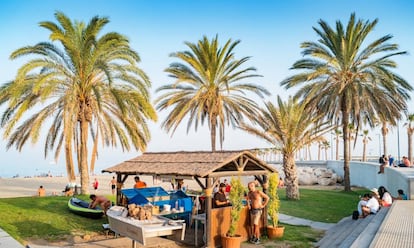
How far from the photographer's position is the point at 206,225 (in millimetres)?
11633

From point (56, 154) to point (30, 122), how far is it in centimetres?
306

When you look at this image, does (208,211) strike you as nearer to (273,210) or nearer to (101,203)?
(273,210)

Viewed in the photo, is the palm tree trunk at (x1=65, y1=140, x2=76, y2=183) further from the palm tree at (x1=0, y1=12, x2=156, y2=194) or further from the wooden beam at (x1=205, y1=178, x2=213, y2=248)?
the wooden beam at (x1=205, y1=178, x2=213, y2=248)

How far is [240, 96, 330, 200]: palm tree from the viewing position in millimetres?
21969

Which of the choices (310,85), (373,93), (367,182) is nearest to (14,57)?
(310,85)

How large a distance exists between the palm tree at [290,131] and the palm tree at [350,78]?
2601 mm

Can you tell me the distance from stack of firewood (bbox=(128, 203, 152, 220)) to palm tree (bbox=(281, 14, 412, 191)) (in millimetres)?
16020

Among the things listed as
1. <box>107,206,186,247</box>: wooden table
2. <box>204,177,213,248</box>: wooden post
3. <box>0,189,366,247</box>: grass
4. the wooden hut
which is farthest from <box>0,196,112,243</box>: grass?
<box>204,177,213,248</box>: wooden post

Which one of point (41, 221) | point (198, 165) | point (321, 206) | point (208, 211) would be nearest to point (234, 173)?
point (198, 165)

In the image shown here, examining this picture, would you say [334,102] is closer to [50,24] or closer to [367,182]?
[367,182]

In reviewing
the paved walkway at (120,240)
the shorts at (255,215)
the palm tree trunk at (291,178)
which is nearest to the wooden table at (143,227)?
the paved walkway at (120,240)

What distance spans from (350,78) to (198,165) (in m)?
16.1

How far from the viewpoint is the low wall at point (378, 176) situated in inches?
648

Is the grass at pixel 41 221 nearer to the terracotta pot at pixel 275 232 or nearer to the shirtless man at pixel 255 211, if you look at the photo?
the shirtless man at pixel 255 211
